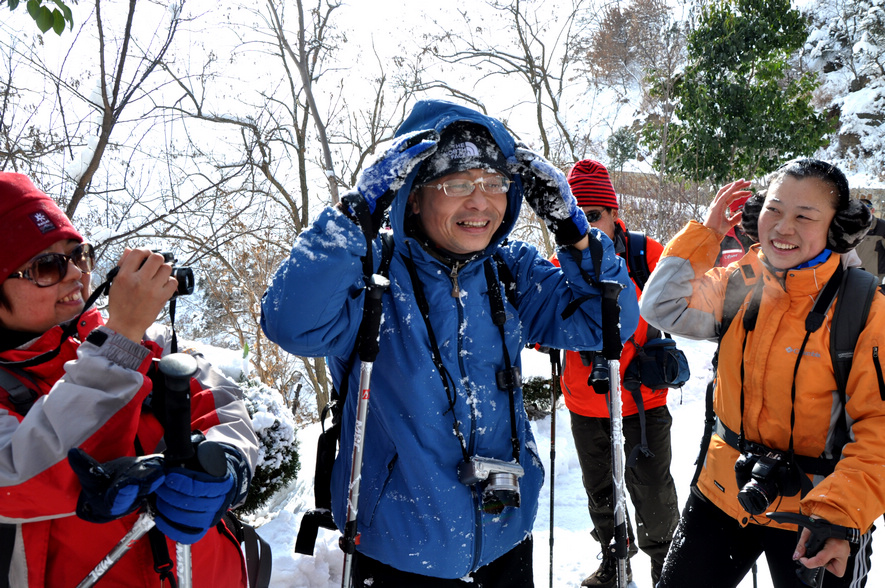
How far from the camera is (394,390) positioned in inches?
65.3

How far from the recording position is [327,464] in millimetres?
1770

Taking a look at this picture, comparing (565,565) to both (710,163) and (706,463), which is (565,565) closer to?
(706,463)

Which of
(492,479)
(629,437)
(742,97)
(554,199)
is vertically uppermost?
(742,97)

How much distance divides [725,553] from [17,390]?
2361 mm

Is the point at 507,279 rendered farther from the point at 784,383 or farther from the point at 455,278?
the point at 784,383

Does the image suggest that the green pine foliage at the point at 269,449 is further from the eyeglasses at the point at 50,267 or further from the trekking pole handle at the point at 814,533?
the trekking pole handle at the point at 814,533

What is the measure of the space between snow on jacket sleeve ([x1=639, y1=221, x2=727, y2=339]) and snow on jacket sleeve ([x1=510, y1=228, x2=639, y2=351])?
492 millimetres

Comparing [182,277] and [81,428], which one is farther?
[182,277]

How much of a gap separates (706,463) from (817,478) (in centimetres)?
41

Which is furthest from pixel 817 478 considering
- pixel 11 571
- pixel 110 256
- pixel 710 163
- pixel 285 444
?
pixel 710 163

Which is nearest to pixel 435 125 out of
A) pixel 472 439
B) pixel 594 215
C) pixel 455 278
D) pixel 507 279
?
pixel 455 278

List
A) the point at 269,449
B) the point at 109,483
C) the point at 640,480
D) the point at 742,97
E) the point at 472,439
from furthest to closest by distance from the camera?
the point at 742,97 → the point at 269,449 → the point at 640,480 → the point at 472,439 → the point at 109,483

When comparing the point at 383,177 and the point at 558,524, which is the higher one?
the point at 383,177

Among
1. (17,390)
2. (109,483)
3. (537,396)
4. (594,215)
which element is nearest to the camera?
(109,483)
